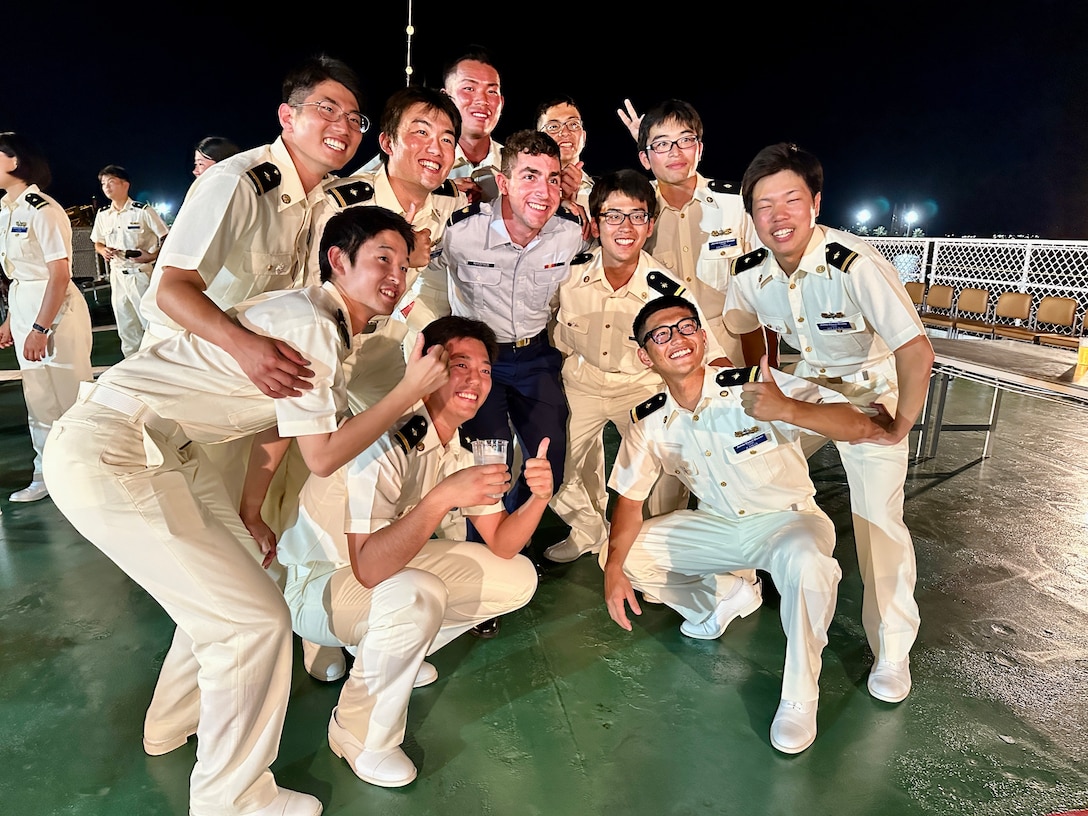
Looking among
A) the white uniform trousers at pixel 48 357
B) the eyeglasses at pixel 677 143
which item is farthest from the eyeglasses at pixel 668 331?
the white uniform trousers at pixel 48 357

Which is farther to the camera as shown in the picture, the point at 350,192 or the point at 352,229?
the point at 350,192

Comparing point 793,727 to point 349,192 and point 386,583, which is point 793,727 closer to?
point 386,583

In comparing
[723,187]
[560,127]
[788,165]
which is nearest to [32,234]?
[560,127]

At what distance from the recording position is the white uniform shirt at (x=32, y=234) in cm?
379

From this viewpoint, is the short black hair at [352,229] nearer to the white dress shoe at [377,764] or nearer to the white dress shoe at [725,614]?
the white dress shoe at [377,764]

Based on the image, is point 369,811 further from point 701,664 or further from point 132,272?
point 132,272

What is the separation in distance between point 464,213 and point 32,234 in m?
2.73

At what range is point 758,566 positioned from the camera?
242 cm

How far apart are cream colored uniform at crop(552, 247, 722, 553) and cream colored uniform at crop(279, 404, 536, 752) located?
1013mm

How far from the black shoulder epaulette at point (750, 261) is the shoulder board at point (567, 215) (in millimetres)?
735

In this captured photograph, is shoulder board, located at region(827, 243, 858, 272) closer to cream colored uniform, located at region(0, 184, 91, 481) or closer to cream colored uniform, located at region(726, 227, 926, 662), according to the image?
cream colored uniform, located at region(726, 227, 926, 662)

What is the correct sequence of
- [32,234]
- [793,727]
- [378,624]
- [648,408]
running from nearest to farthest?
1. [378,624]
2. [793,727]
3. [648,408]
4. [32,234]

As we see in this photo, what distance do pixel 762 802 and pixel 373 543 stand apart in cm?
130

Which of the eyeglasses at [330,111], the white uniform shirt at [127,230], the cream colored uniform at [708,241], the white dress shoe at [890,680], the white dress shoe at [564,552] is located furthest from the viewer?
the white uniform shirt at [127,230]
